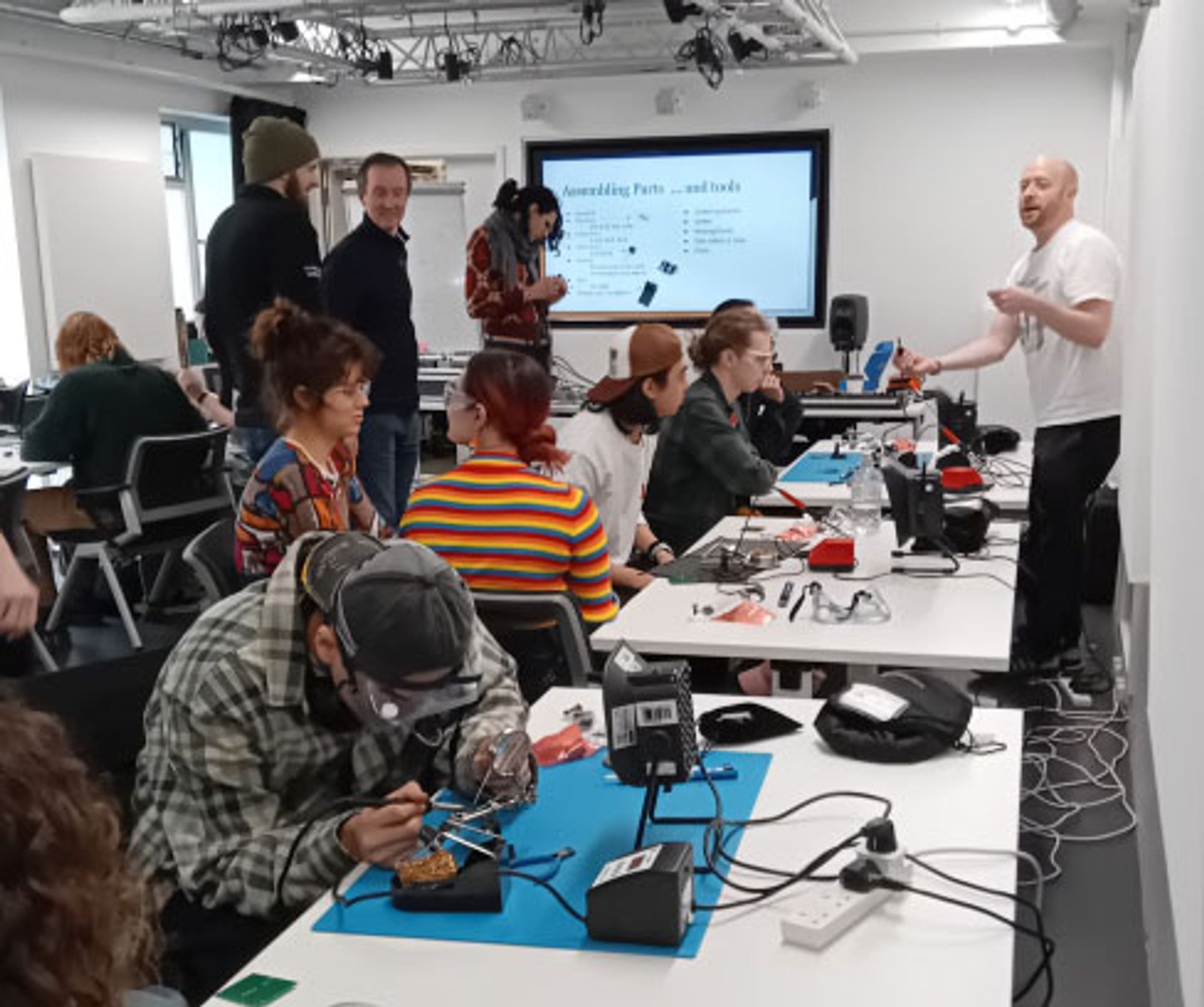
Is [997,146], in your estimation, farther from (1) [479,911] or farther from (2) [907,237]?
(1) [479,911]

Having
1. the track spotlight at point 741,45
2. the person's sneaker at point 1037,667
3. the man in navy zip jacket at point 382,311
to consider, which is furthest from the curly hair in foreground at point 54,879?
the track spotlight at point 741,45

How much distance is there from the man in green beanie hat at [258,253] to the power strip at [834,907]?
292 centimetres

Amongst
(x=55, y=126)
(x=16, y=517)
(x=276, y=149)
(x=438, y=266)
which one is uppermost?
(x=55, y=126)

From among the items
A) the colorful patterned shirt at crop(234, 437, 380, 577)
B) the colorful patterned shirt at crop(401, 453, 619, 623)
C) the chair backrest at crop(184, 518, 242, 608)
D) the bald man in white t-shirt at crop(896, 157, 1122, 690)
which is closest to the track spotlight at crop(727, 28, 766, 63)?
the bald man in white t-shirt at crop(896, 157, 1122, 690)

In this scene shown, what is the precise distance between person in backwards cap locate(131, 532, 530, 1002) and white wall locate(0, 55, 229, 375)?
726 cm

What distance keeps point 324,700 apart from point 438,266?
895 cm

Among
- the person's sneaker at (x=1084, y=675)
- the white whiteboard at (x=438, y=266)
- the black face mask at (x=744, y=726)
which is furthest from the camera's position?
the white whiteboard at (x=438, y=266)

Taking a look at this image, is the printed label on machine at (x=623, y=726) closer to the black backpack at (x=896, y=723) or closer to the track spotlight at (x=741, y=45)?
the black backpack at (x=896, y=723)

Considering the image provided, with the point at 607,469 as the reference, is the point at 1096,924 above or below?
below

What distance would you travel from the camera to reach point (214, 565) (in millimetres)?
2986

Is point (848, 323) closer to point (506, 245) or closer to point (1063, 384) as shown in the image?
point (506, 245)

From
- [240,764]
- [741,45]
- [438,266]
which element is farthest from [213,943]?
[438,266]

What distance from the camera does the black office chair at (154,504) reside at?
17.1 ft

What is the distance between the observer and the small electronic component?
5.48 ft
